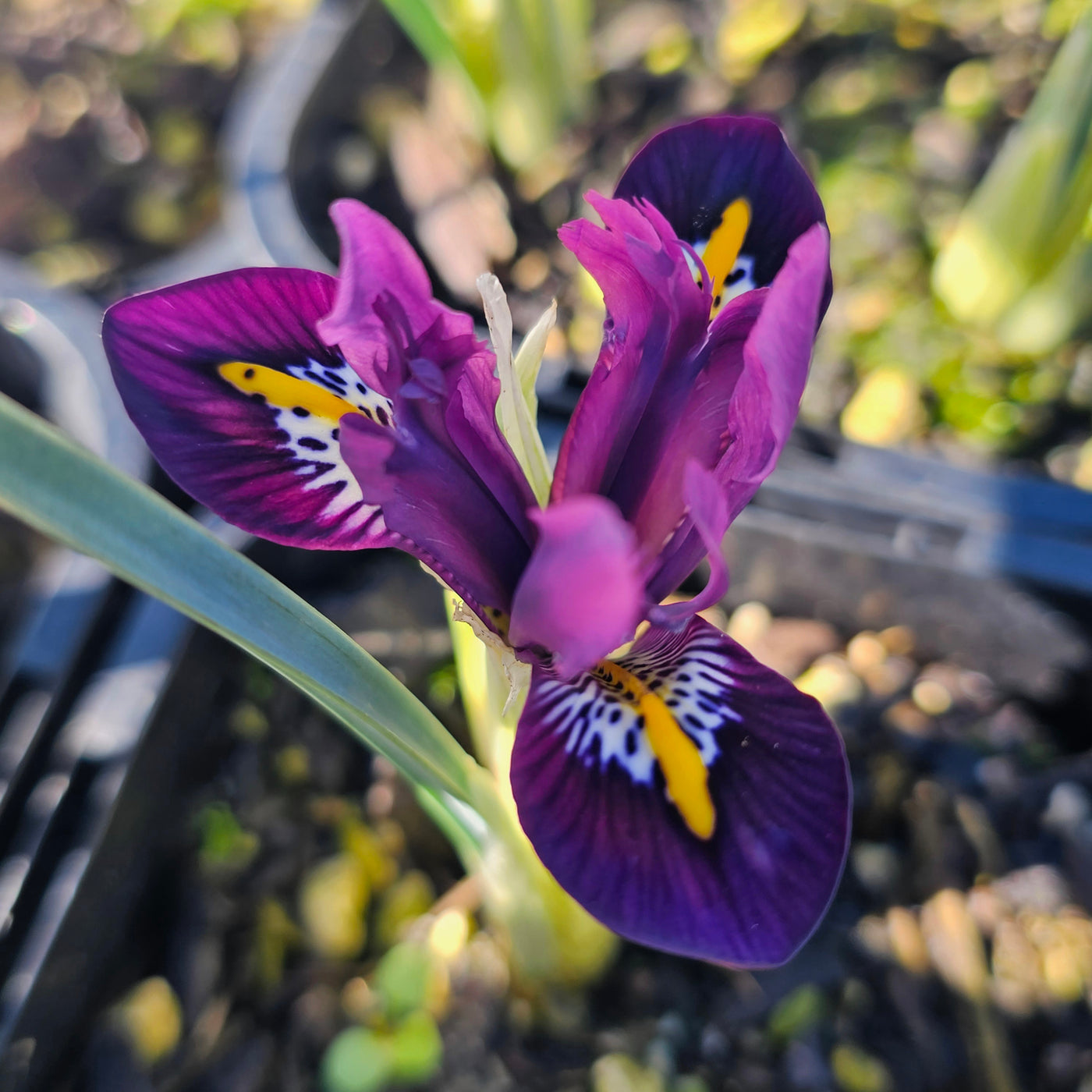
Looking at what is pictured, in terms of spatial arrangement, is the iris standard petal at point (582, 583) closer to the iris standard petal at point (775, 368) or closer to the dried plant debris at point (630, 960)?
the iris standard petal at point (775, 368)

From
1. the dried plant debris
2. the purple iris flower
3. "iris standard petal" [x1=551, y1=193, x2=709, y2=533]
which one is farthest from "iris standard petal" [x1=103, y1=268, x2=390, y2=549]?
the dried plant debris

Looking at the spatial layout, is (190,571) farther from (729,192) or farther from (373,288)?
(729,192)

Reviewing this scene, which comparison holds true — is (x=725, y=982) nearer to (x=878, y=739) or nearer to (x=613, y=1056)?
(x=613, y=1056)

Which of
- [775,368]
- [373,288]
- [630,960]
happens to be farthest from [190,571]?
[630,960]

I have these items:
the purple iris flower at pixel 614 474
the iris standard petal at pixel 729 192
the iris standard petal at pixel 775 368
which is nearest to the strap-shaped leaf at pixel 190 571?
the purple iris flower at pixel 614 474

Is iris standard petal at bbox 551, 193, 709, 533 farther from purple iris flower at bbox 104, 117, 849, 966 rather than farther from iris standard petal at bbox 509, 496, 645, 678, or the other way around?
iris standard petal at bbox 509, 496, 645, 678

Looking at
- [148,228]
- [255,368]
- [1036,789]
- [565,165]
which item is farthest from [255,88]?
[1036,789]

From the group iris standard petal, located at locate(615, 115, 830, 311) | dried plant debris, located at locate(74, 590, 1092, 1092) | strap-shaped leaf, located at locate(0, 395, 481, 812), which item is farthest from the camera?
dried plant debris, located at locate(74, 590, 1092, 1092)
